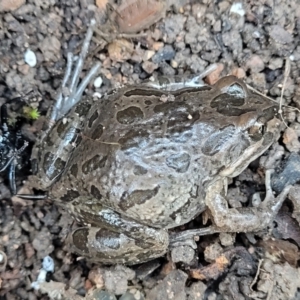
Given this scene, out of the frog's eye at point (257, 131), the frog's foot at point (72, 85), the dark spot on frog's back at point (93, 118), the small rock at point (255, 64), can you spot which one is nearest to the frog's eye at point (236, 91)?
the frog's eye at point (257, 131)

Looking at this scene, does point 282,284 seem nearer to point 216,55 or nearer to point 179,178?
point 179,178

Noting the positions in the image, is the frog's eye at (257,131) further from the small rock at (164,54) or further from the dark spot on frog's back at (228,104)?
the small rock at (164,54)

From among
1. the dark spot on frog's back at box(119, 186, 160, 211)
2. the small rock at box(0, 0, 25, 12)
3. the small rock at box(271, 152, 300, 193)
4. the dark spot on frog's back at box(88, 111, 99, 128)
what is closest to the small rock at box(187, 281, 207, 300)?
the dark spot on frog's back at box(119, 186, 160, 211)

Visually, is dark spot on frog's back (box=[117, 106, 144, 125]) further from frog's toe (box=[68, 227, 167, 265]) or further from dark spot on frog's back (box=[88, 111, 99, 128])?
frog's toe (box=[68, 227, 167, 265])

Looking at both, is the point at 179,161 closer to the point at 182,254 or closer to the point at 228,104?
the point at 228,104

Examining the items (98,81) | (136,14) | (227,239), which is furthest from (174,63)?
(227,239)

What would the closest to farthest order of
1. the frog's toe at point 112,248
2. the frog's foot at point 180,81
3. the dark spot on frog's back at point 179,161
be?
1. the dark spot on frog's back at point 179,161
2. the frog's toe at point 112,248
3. the frog's foot at point 180,81

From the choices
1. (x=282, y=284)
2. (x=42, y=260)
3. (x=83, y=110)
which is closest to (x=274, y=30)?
(x=83, y=110)
